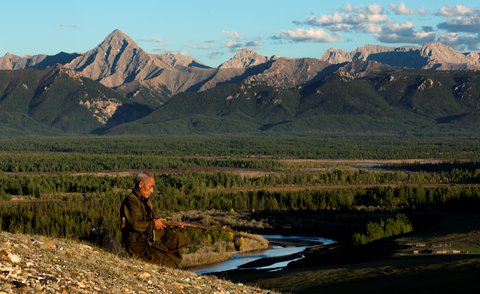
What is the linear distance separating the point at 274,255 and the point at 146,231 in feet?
275

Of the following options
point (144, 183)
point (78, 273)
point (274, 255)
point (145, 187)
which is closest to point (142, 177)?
point (144, 183)

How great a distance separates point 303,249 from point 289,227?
93.1 feet

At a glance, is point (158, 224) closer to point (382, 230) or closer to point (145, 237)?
point (145, 237)

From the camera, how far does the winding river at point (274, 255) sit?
101688mm

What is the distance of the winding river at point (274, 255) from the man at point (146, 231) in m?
62.2

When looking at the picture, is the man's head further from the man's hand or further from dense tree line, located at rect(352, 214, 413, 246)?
dense tree line, located at rect(352, 214, 413, 246)

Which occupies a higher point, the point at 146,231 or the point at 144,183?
the point at 144,183

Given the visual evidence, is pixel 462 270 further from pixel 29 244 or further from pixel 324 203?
pixel 324 203

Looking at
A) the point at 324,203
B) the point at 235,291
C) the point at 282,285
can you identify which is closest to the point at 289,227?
the point at 324,203

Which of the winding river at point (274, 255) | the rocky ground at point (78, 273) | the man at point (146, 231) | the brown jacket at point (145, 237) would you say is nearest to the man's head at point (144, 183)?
the man at point (146, 231)

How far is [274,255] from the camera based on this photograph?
373 feet

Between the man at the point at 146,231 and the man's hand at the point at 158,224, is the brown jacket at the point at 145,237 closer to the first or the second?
the man at the point at 146,231

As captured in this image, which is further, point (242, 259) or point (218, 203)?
point (218, 203)

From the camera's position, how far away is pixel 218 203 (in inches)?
6924
